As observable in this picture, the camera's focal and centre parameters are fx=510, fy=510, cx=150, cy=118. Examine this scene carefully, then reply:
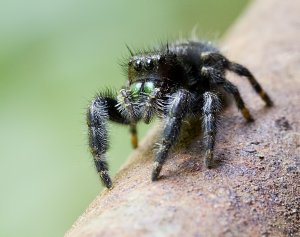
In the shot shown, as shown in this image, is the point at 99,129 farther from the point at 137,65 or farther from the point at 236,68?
A: the point at 236,68

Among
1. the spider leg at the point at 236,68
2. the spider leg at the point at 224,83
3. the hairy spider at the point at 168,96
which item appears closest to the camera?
the hairy spider at the point at 168,96

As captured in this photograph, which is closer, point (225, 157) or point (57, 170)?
point (225, 157)

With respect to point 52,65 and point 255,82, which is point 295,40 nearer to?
point 255,82

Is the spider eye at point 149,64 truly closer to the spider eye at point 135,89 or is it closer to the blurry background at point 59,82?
the spider eye at point 135,89

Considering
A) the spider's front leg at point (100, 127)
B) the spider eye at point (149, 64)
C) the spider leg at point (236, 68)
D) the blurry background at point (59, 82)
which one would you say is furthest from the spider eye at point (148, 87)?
the blurry background at point (59, 82)

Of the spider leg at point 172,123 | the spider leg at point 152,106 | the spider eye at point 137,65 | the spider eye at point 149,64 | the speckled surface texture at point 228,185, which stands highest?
the spider eye at point 137,65

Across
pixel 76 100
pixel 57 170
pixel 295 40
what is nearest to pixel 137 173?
pixel 295 40

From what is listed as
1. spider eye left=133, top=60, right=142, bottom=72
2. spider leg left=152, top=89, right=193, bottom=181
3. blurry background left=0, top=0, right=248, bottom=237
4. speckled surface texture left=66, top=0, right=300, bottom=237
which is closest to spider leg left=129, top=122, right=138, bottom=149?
speckled surface texture left=66, top=0, right=300, bottom=237
